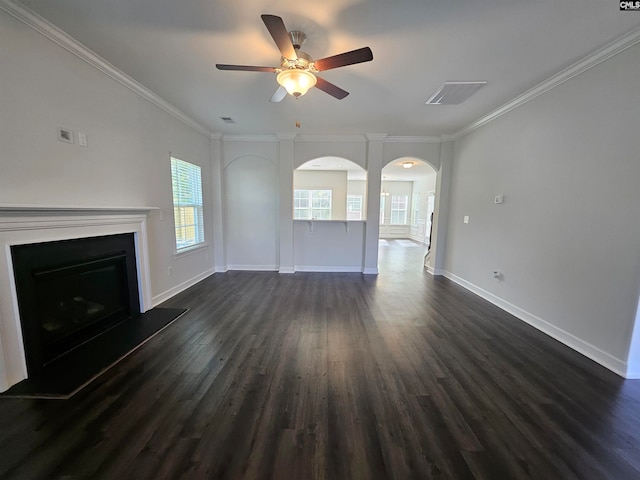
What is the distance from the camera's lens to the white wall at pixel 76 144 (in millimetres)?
1888

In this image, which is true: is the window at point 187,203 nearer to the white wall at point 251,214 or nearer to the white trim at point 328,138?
the white wall at point 251,214

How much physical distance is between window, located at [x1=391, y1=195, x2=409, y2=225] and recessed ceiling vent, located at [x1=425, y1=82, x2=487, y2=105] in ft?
27.5

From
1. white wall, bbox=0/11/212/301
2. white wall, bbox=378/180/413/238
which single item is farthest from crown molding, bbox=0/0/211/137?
white wall, bbox=378/180/413/238

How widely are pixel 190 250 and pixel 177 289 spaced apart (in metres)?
0.71

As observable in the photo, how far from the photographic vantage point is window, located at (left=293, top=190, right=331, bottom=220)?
372 inches

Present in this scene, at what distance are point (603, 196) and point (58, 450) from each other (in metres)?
4.39

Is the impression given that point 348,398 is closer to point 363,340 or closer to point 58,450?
point 363,340

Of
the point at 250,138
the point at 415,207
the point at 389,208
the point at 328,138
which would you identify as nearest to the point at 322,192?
the point at 389,208

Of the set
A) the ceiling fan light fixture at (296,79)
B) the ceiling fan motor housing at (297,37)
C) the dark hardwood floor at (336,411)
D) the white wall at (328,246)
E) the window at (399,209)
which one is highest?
the ceiling fan motor housing at (297,37)

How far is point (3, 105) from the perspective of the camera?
1827mm

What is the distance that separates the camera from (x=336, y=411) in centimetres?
170

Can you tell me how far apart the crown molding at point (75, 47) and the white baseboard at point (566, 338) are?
5.48 m

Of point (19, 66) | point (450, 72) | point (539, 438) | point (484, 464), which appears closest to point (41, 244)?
point (19, 66)

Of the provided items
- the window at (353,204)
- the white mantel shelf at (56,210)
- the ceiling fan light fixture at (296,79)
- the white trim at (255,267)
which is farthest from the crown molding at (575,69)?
the window at (353,204)
